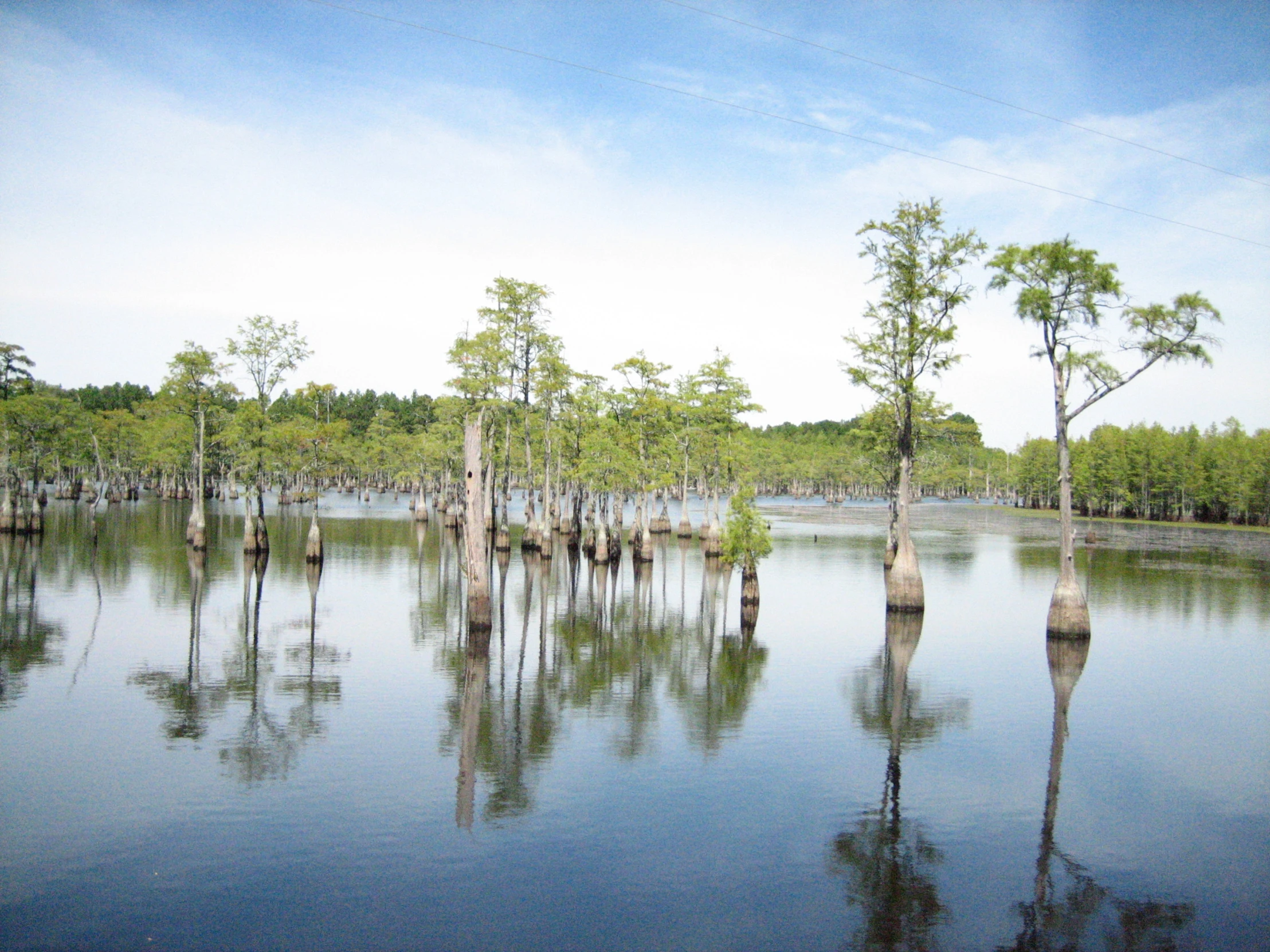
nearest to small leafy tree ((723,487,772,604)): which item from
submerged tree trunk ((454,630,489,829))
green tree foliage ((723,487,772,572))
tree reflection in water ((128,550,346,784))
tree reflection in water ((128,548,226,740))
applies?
green tree foliage ((723,487,772,572))

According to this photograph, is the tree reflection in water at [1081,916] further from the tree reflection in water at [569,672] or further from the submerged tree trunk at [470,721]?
the submerged tree trunk at [470,721]

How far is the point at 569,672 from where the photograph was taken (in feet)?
66.0

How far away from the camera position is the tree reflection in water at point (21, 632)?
58.8ft

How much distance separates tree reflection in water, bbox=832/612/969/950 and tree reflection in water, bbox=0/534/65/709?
15961 mm

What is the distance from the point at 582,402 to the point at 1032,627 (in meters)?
30.2

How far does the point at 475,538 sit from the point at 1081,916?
16.0 m

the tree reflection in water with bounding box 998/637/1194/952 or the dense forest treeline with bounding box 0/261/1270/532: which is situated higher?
the dense forest treeline with bounding box 0/261/1270/532

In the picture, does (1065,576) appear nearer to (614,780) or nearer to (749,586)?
(749,586)

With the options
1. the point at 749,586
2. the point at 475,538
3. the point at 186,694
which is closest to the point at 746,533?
the point at 749,586

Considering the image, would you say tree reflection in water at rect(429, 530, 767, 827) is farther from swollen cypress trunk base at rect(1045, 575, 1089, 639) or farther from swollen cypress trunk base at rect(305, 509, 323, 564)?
swollen cypress trunk base at rect(1045, 575, 1089, 639)

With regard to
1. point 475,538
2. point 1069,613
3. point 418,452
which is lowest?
point 1069,613

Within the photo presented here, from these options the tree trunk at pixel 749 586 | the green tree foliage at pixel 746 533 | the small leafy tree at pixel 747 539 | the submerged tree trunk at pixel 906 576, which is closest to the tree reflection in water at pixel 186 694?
the green tree foliage at pixel 746 533

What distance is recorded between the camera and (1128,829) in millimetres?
12023

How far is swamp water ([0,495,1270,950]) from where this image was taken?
30.1ft
